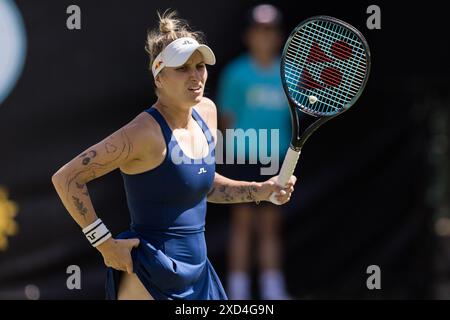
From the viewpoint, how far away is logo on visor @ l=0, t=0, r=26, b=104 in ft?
18.2

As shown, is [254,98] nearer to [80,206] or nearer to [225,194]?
[225,194]

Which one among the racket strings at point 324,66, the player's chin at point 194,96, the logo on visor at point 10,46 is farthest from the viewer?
the logo on visor at point 10,46

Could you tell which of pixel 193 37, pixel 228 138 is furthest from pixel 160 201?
pixel 228 138

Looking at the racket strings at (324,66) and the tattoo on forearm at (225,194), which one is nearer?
the tattoo on forearm at (225,194)

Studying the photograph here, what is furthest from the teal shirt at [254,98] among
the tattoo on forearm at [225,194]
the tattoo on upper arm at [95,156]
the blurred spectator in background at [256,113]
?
the tattoo on upper arm at [95,156]

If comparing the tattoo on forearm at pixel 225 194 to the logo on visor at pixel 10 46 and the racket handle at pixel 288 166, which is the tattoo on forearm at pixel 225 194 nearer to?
the racket handle at pixel 288 166

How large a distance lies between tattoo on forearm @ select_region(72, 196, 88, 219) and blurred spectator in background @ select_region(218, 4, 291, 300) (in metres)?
2.05

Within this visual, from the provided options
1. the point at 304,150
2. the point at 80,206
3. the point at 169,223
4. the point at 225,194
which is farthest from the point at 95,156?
the point at 304,150

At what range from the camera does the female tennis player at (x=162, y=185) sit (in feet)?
11.9

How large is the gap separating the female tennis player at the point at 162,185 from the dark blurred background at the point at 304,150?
1731 mm

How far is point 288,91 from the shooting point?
3.99m

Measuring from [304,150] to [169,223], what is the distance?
2118mm

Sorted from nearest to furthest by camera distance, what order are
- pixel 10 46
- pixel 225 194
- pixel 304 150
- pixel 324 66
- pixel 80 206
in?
pixel 80 206 < pixel 225 194 < pixel 324 66 < pixel 10 46 < pixel 304 150

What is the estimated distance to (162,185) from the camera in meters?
3.70
